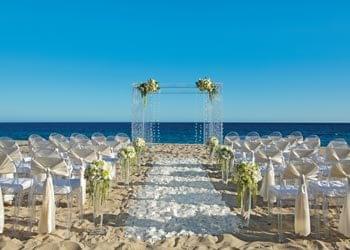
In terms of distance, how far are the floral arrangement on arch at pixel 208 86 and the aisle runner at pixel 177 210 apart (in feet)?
20.7

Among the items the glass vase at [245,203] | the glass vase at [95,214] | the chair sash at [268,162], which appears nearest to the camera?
the glass vase at [95,214]

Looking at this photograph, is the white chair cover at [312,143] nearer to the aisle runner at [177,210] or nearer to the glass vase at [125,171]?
the aisle runner at [177,210]

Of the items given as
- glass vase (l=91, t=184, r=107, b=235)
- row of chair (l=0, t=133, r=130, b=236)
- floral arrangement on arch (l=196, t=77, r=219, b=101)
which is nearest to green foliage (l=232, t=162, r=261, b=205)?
glass vase (l=91, t=184, r=107, b=235)

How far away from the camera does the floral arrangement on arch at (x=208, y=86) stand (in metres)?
15.7

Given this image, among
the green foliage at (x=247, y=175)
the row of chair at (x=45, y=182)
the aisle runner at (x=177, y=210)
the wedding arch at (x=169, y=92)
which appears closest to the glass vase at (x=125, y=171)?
the aisle runner at (x=177, y=210)

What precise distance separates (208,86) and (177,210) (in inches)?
383

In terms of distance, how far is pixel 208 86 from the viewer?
51.6 ft

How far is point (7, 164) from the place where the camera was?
19.5ft

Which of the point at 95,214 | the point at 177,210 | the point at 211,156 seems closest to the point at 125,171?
the point at 177,210

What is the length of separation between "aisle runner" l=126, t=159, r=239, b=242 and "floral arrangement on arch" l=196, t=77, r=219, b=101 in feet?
20.7

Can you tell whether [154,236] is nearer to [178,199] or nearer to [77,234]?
[77,234]

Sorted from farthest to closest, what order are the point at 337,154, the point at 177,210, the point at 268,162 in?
the point at 337,154 → the point at 268,162 → the point at 177,210

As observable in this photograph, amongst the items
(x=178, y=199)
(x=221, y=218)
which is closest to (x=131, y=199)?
(x=178, y=199)

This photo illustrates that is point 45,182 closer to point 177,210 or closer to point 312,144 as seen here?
point 177,210
